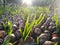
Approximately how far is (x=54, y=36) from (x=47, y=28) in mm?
237

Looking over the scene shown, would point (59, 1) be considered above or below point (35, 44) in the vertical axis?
above

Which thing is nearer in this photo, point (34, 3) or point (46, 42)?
point (46, 42)

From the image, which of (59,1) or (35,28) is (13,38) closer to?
(35,28)

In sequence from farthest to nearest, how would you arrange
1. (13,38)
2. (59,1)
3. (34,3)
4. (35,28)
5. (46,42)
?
(34,3), (59,1), (35,28), (13,38), (46,42)

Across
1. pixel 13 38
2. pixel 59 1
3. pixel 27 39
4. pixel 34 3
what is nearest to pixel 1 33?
pixel 13 38

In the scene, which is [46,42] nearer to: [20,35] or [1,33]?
[20,35]

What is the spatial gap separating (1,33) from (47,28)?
1.21ft

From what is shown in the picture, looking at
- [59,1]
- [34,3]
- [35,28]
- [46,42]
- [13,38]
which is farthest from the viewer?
[34,3]

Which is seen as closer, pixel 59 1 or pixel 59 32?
pixel 59 32

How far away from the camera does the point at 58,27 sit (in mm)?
1312

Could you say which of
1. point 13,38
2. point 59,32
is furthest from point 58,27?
point 13,38

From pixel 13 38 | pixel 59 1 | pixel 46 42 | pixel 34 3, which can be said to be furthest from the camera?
pixel 34 3

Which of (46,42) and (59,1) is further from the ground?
(59,1)

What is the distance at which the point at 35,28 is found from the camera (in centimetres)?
139
